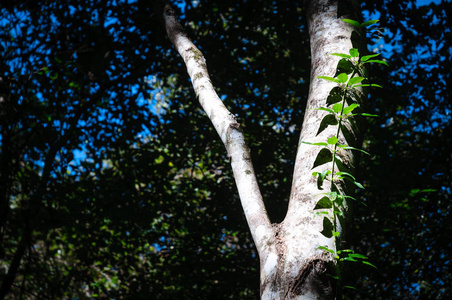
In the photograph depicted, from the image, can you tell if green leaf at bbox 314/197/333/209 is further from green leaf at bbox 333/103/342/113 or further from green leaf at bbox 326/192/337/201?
green leaf at bbox 333/103/342/113

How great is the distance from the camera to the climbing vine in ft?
4.00

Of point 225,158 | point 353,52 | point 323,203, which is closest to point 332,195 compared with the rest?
point 323,203

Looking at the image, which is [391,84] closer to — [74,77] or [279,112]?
[279,112]

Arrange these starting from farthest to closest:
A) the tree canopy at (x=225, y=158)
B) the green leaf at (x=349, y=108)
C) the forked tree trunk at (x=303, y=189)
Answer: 1. the tree canopy at (x=225, y=158)
2. the green leaf at (x=349, y=108)
3. the forked tree trunk at (x=303, y=189)

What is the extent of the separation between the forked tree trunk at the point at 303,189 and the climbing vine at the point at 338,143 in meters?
0.02

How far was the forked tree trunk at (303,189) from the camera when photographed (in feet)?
3.66

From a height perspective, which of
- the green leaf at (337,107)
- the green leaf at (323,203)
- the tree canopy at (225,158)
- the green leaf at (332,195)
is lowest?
the green leaf at (323,203)

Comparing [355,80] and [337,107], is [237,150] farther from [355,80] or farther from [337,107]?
[355,80]

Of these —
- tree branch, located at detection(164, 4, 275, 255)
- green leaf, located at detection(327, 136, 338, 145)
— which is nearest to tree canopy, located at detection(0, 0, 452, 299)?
tree branch, located at detection(164, 4, 275, 255)

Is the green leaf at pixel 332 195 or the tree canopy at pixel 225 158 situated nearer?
the green leaf at pixel 332 195

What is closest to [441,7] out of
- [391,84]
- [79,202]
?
[391,84]

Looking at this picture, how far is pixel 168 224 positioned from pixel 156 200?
50cm

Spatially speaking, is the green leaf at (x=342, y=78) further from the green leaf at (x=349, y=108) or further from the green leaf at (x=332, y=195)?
the green leaf at (x=332, y=195)

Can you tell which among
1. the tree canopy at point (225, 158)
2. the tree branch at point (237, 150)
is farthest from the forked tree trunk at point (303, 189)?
the tree canopy at point (225, 158)
